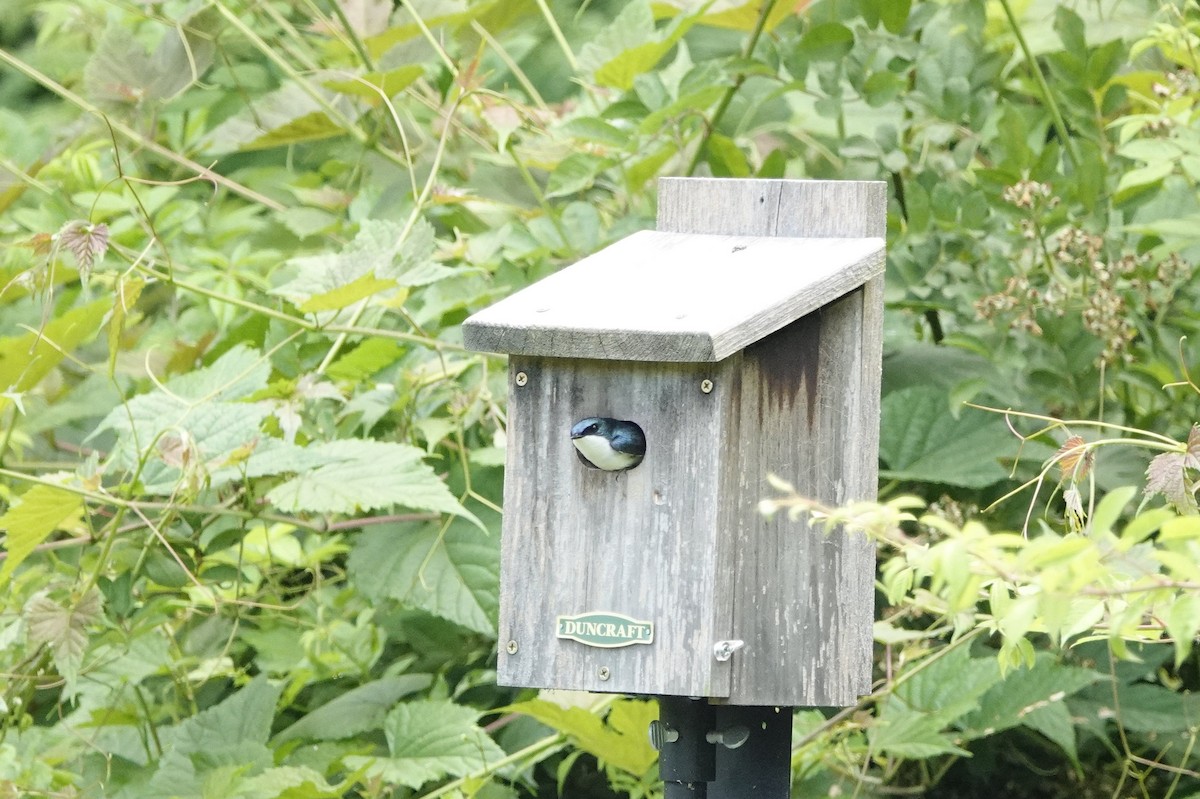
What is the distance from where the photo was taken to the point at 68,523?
2297 mm

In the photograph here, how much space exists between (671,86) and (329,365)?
0.86 meters

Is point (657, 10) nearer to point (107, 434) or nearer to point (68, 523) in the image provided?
point (68, 523)

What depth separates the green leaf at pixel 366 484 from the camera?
6.24 ft

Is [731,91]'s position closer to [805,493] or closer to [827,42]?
[827,42]

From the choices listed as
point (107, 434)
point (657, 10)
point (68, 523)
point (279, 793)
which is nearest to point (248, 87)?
point (107, 434)

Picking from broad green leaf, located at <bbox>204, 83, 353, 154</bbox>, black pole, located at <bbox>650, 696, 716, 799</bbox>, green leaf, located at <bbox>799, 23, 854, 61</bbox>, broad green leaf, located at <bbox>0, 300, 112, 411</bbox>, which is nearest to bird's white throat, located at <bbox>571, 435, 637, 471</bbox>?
black pole, located at <bbox>650, 696, 716, 799</bbox>

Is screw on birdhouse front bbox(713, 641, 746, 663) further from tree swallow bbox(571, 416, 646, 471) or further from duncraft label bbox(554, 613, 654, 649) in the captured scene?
tree swallow bbox(571, 416, 646, 471)

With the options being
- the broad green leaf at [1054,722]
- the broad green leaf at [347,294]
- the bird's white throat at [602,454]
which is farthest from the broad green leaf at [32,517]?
the broad green leaf at [1054,722]

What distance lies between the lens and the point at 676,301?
59.7 inches

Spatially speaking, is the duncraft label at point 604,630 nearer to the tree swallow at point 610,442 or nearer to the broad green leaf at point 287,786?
the tree swallow at point 610,442

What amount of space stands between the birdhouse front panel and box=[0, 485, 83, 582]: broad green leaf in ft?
2.19

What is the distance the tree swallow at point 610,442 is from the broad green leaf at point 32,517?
0.75 meters

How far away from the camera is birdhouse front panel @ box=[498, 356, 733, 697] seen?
1.52 meters

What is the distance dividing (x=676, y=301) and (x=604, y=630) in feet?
1.15
